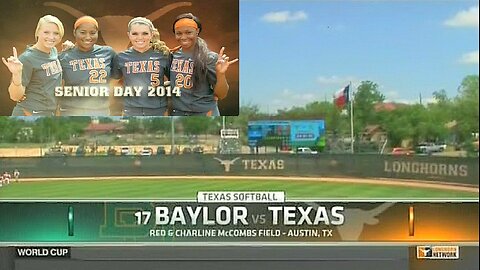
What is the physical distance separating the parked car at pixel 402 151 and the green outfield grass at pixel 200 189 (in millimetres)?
209

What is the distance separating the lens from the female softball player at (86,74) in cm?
427

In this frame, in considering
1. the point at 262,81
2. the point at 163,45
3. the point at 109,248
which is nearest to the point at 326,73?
the point at 262,81

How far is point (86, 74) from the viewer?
4.29 m

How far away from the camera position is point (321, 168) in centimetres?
425

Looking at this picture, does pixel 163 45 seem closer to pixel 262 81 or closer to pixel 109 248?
pixel 262 81

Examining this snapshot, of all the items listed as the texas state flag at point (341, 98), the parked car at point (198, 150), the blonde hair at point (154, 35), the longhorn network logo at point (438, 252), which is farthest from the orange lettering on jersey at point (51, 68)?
the longhorn network logo at point (438, 252)

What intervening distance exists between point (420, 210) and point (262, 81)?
127 centimetres

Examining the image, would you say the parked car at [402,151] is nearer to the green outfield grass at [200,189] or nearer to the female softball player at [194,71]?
the green outfield grass at [200,189]

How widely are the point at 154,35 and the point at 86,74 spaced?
483mm

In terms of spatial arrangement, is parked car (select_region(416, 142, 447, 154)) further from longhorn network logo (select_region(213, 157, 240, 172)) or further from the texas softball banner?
longhorn network logo (select_region(213, 157, 240, 172))

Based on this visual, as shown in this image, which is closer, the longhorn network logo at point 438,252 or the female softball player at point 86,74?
the female softball player at point 86,74

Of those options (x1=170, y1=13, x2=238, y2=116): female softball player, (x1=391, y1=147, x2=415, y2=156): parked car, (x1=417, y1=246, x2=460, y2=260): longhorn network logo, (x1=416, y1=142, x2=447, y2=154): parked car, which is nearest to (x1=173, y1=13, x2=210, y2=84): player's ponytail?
(x1=170, y1=13, x2=238, y2=116): female softball player

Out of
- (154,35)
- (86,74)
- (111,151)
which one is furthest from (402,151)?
(86,74)

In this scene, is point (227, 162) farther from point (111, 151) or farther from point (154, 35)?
point (154, 35)
